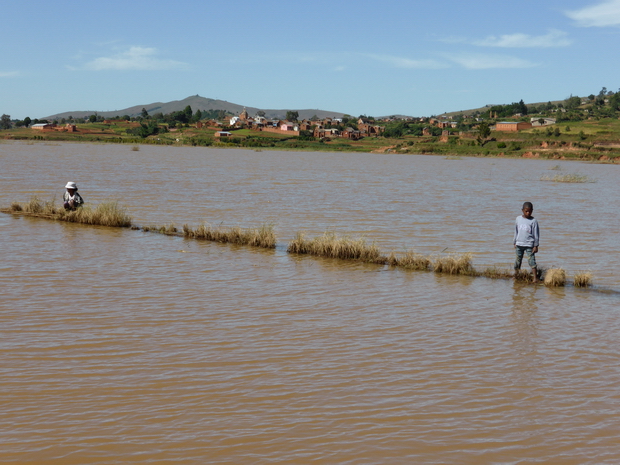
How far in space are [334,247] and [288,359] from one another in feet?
20.1

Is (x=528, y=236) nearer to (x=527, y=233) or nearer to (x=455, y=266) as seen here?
(x=527, y=233)

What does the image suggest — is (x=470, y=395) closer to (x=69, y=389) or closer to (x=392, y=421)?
(x=392, y=421)

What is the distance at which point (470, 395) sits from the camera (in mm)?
5688

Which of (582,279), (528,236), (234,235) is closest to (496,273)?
(528,236)

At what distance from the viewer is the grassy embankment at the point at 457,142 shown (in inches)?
3762

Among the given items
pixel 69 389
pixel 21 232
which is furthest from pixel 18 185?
pixel 69 389

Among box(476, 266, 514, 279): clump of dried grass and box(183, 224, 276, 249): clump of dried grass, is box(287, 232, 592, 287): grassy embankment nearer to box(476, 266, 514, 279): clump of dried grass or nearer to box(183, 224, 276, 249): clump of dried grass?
box(476, 266, 514, 279): clump of dried grass

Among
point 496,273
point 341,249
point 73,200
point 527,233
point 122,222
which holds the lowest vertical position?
point 496,273

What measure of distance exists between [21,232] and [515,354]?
1158 cm

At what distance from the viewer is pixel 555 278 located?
10.4m

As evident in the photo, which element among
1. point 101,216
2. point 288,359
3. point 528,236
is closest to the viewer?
point 288,359

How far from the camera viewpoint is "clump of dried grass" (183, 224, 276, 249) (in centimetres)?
1355

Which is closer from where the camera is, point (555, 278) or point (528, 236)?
point (555, 278)

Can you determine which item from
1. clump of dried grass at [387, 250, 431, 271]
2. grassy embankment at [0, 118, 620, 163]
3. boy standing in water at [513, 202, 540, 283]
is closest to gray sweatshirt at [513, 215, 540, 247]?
boy standing in water at [513, 202, 540, 283]
